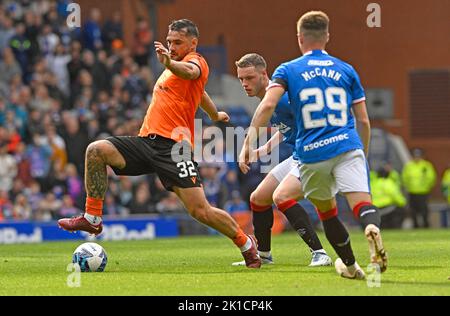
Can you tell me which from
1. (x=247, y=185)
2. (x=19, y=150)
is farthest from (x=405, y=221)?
(x=19, y=150)

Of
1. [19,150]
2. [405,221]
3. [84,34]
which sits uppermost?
[84,34]

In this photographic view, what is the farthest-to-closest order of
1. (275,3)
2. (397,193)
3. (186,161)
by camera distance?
(275,3)
(397,193)
(186,161)

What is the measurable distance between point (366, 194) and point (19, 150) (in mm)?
14576

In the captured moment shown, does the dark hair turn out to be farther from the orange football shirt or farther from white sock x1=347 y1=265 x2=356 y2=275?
white sock x1=347 y1=265 x2=356 y2=275

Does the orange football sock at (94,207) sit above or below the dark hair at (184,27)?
below

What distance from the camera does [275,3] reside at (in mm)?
30828

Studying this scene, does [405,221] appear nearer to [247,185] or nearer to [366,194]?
[247,185]

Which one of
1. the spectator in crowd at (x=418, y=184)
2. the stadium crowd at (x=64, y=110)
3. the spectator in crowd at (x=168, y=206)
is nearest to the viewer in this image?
the stadium crowd at (x=64, y=110)

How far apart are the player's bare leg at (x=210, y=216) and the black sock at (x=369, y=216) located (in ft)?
7.11

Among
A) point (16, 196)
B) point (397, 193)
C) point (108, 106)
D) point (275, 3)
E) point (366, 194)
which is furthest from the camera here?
point (275, 3)

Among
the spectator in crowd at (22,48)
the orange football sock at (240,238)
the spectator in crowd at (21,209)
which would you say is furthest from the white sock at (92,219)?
the spectator in crowd at (22,48)

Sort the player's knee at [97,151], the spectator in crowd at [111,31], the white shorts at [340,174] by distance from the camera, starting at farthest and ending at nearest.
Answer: the spectator in crowd at [111,31]
the player's knee at [97,151]
the white shorts at [340,174]

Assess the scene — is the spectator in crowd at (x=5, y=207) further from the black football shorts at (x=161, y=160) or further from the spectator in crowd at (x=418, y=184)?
the black football shorts at (x=161, y=160)

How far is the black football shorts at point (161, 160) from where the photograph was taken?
10883 mm
